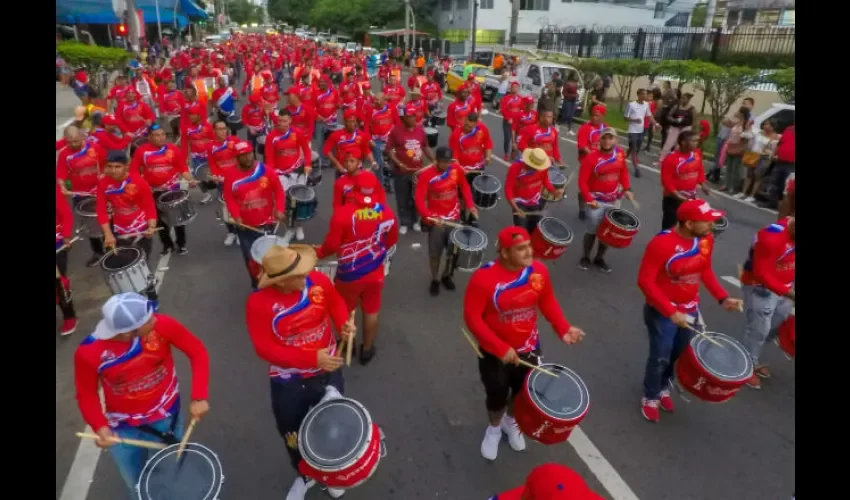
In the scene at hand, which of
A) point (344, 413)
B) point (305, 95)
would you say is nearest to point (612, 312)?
point (344, 413)

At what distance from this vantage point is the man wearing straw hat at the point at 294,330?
11.3ft

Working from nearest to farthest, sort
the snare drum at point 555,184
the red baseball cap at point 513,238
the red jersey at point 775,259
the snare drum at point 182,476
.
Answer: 1. the snare drum at point 182,476
2. the red baseball cap at point 513,238
3. the red jersey at point 775,259
4. the snare drum at point 555,184

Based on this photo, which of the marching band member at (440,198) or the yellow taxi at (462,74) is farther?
the yellow taxi at (462,74)

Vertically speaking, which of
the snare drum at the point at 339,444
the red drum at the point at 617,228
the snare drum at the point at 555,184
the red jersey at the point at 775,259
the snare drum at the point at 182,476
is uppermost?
the red jersey at the point at 775,259

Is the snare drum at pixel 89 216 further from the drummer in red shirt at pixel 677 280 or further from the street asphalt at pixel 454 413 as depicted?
the drummer in red shirt at pixel 677 280

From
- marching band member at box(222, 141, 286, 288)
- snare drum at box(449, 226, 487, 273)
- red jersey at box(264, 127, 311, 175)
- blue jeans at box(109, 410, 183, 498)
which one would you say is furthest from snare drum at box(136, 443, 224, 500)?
red jersey at box(264, 127, 311, 175)

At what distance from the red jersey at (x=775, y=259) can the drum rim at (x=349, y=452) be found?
3.73m

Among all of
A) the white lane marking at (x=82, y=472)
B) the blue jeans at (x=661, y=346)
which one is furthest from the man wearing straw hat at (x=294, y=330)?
the blue jeans at (x=661, y=346)

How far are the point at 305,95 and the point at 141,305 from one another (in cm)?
1146

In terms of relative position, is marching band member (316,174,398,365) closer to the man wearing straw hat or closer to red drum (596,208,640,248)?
the man wearing straw hat

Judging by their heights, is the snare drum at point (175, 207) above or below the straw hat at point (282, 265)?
below
